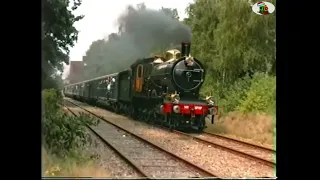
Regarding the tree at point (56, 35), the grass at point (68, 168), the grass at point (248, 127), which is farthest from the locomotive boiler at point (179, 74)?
the grass at point (68, 168)

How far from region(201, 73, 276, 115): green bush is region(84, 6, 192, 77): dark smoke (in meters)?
1.27

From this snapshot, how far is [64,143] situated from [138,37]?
7.54 ft

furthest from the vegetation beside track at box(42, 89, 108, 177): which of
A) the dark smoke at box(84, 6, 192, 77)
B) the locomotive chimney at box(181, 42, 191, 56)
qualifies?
the locomotive chimney at box(181, 42, 191, 56)

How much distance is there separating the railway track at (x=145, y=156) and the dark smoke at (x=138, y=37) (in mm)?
1039

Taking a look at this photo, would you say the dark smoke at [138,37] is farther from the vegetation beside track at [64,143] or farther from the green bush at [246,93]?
the green bush at [246,93]

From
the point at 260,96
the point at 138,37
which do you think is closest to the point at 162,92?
the point at 138,37

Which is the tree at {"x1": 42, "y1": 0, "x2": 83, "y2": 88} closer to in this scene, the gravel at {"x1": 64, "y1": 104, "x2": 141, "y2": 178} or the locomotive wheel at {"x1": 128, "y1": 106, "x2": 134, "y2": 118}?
the gravel at {"x1": 64, "y1": 104, "x2": 141, "y2": 178}

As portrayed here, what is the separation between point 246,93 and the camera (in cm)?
785

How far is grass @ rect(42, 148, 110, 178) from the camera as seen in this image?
19.4ft

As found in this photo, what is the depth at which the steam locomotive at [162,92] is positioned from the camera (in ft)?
28.6
